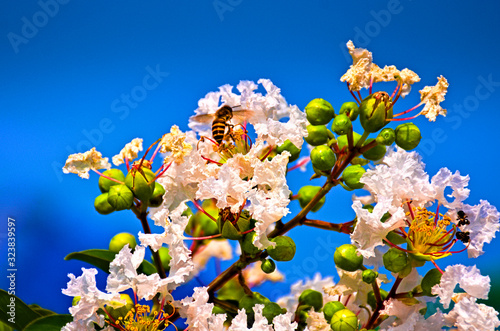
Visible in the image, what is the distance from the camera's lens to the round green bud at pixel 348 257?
2.80 feet

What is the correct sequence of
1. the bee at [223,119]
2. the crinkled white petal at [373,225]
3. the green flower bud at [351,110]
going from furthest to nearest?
the bee at [223,119] → the green flower bud at [351,110] → the crinkled white petal at [373,225]

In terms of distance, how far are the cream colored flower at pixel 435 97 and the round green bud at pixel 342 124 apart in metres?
0.13

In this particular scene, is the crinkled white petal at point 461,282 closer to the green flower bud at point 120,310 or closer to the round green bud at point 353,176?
the round green bud at point 353,176

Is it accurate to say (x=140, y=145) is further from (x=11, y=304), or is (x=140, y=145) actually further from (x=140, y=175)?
(x=11, y=304)

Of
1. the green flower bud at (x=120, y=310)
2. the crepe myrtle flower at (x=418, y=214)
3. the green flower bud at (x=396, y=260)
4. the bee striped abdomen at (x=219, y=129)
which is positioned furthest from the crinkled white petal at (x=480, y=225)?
the green flower bud at (x=120, y=310)

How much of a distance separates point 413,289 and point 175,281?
395 mm

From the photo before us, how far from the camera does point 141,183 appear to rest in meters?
0.95

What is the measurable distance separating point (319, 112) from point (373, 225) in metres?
0.21

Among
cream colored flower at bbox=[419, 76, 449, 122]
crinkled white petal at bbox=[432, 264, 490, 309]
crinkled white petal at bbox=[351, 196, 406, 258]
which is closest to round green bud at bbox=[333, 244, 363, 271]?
crinkled white petal at bbox=[351, 196, 406, 258]

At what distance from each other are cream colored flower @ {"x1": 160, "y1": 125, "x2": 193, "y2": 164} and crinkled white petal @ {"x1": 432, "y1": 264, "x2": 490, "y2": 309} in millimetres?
451

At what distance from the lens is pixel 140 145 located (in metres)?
0.99

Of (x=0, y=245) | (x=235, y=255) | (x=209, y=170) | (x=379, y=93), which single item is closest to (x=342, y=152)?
(x=379, y=93)

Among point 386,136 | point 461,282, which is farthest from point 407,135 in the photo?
point 461,282

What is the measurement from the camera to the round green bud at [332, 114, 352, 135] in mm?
888
